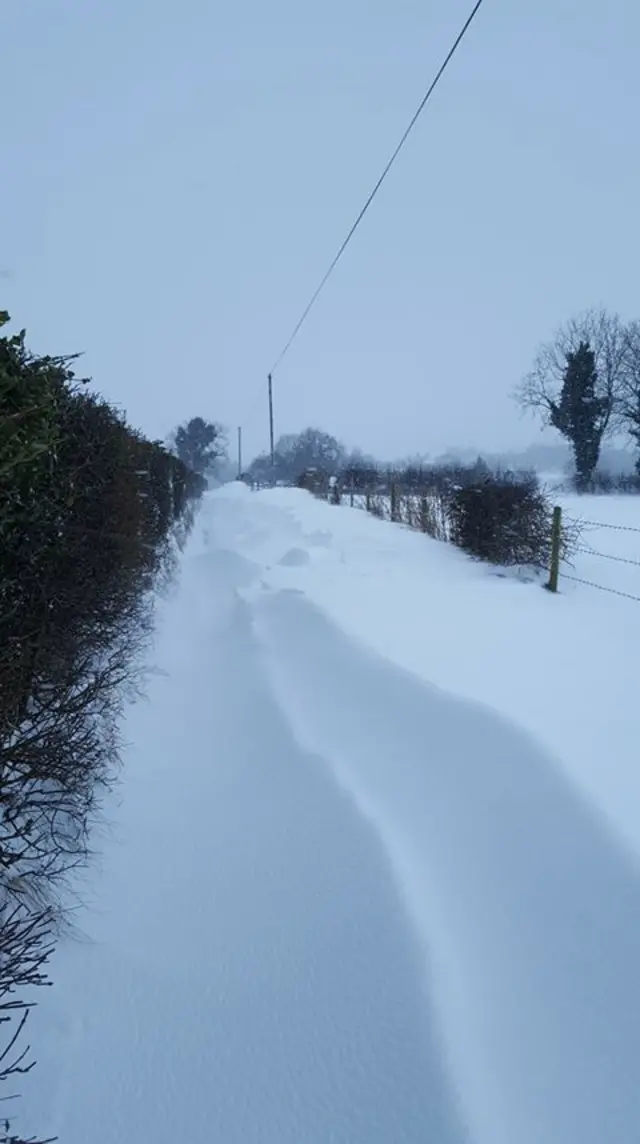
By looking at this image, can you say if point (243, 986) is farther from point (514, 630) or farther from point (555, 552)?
point (555, 552)

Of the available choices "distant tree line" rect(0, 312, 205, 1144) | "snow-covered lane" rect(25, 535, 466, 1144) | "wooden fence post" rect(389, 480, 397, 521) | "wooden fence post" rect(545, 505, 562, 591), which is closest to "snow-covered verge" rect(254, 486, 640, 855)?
"wooden fence post" rect(545, 505, 562, 591)

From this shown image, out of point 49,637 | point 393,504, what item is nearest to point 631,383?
point 393,504

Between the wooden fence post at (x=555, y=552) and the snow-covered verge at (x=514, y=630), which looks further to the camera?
the wooden fence post at (x=555, y=552)

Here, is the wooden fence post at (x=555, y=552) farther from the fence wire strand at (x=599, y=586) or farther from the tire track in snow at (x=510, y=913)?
the tire track in snow at (x=510, y=913)

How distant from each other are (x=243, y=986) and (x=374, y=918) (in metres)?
0.72

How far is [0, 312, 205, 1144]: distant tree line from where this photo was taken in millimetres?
3260

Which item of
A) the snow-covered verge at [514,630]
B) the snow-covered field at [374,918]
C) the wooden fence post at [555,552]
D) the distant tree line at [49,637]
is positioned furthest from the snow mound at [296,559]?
the snow-covered field at [374,918]

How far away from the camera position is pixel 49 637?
14.5 feet

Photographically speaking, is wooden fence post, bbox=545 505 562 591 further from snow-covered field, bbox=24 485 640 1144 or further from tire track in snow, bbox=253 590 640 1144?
tire track in snow, bbox=253 590 640 1144

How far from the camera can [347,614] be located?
784 centimetres

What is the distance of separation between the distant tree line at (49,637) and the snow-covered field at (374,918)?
1.07 feet

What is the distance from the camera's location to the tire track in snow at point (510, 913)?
8.07 ft

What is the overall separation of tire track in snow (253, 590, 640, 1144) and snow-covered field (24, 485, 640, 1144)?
0.01 metres

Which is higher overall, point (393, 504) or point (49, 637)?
point (393, 504)
